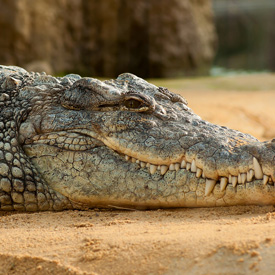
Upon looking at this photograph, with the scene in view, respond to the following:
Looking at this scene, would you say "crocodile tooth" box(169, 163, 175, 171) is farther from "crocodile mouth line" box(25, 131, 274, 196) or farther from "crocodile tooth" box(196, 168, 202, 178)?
"crocodile tooth" box(196, 168, 202, 178)

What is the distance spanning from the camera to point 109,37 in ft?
50.9

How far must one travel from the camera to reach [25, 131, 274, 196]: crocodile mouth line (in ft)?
10.6

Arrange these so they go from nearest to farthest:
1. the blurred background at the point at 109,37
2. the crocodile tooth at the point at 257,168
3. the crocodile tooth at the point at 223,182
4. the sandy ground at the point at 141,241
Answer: the sandy ground at the point at 141,241 → the crocodile tooth at the point at 257,168 → the crocodile tooth at the point at 223,182 → the blurred background at the point at 109,37

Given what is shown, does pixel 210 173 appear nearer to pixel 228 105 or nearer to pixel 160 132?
pixel 160 132

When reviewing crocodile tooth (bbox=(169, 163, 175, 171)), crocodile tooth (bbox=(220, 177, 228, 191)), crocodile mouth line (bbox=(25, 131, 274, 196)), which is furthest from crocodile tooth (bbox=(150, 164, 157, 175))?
crocodile tooth (bbox=(220, 177, 228, 191))

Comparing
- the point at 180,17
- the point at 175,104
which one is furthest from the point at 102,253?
the point at 180,17

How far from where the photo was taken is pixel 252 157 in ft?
10.6

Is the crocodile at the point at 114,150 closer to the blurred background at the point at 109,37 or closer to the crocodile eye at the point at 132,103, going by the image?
the crocodile eye at the point at 132,103

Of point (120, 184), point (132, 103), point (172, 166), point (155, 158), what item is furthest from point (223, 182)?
point (132, 103)

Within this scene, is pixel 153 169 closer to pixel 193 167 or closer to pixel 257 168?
pixel 193 167

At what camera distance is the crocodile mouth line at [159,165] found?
323 centimetres

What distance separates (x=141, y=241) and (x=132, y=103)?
4.40 feet

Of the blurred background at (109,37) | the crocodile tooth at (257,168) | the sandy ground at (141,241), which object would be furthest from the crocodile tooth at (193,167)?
the blurred background at (109,37)

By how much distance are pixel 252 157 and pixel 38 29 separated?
11.6m
